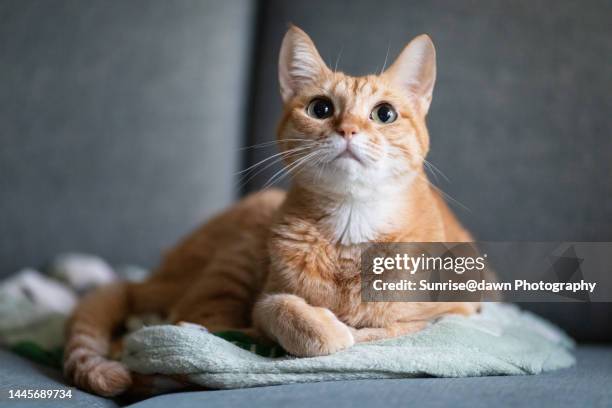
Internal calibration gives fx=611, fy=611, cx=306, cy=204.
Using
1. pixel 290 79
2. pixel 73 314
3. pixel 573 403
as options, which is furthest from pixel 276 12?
pixel 573 403

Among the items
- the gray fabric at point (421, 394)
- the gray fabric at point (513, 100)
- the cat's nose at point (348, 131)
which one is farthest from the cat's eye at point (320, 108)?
the gray fabric at point (421, 394)

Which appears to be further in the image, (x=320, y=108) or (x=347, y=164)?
(x=320, y=108)

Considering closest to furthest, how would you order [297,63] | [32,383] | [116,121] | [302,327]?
[302,327]
[32,383]
[297,63]
[116,121]

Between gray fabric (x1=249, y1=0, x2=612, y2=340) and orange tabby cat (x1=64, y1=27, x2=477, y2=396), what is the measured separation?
21 cm

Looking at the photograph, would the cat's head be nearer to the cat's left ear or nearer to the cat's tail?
the cat's left ear

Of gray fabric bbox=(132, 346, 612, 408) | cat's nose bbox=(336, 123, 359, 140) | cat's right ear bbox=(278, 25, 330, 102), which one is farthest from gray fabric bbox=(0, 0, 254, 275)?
gray fabric bbox=(132, 346, 612, 408)

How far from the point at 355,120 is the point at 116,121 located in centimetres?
131

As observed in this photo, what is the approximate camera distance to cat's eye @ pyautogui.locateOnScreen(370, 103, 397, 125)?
4.23 ft

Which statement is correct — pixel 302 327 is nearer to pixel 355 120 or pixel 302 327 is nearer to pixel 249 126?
pixel 355 120

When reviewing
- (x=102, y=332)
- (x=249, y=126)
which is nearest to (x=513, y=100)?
(x=249, y=126)

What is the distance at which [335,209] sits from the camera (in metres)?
1.33

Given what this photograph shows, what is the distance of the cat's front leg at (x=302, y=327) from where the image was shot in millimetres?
1138

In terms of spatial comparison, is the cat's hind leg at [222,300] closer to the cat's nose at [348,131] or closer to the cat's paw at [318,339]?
the cat's paw at [318,339]

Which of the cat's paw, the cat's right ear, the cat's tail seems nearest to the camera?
the cat's paw
